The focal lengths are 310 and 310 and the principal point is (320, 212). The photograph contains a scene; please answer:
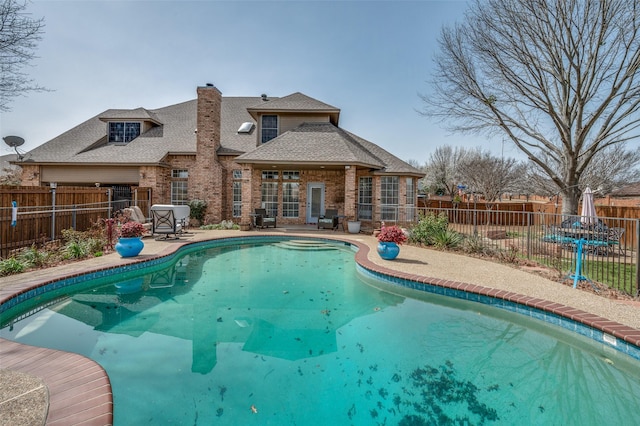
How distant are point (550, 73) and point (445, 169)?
70.6 feet

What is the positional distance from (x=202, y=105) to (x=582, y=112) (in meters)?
17.1

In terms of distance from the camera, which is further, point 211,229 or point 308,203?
point 308,203

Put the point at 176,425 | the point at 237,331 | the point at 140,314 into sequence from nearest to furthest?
1. the point at 176,425
2. the point at 237,331
3. the point at 140,314

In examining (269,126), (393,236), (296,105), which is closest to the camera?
(393,236)

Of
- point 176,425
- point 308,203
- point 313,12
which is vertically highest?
point 313,12

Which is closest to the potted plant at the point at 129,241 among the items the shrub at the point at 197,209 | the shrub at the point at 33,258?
the shrub at the point at 33,258

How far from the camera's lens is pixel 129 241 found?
871 centimetres

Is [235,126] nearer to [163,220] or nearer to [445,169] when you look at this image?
[163,220]

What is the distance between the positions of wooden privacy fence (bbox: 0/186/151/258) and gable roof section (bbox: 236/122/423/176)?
612 centimetres

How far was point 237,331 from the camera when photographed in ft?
16.4

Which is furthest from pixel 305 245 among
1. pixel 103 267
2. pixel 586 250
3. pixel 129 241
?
pixel 586 250

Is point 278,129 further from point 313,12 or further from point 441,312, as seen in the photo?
point 441,312

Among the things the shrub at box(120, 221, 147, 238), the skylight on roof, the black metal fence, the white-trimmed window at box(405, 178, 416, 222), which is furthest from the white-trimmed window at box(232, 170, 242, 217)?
the black metal fence

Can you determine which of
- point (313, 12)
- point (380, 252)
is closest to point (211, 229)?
point (380, 252)
